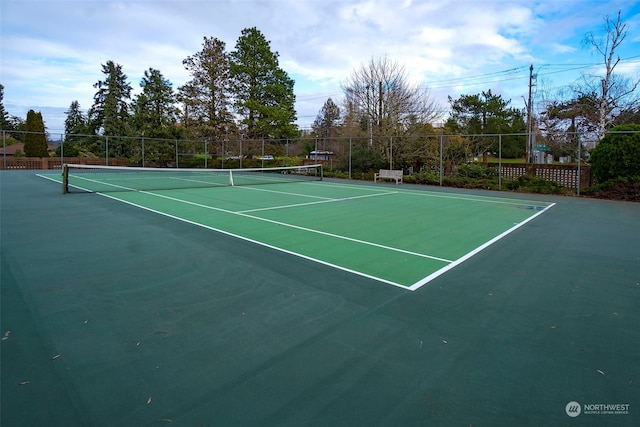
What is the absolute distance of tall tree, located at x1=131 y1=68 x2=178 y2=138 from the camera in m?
32.6

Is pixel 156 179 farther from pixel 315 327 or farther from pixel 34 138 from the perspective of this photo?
pixel 315 327

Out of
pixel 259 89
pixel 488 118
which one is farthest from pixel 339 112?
pixel 488 118

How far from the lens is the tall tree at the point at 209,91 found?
113 feet

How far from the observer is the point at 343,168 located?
24.2 meters

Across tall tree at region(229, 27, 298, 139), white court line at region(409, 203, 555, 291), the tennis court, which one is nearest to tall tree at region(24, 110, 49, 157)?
tall tree at region(229, 27, 298, 139)

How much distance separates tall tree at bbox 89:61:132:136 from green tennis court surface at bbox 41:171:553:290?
30.6m

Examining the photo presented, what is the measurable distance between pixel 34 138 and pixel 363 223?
3066 cm

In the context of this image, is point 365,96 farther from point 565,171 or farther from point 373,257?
point 373,257

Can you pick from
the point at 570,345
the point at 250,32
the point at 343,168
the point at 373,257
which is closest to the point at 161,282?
the point at 373,257

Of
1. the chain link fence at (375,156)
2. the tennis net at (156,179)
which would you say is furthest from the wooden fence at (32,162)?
the tennis net at (156,179)

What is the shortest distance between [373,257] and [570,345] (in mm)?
2880

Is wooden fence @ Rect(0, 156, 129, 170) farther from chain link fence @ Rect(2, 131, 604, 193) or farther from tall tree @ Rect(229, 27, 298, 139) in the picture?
tall tree @ Rect(229, 27, 298, 139)

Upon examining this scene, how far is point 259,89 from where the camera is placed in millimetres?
33156

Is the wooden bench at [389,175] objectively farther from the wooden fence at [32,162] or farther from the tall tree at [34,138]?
the tall tree at [34,138]
